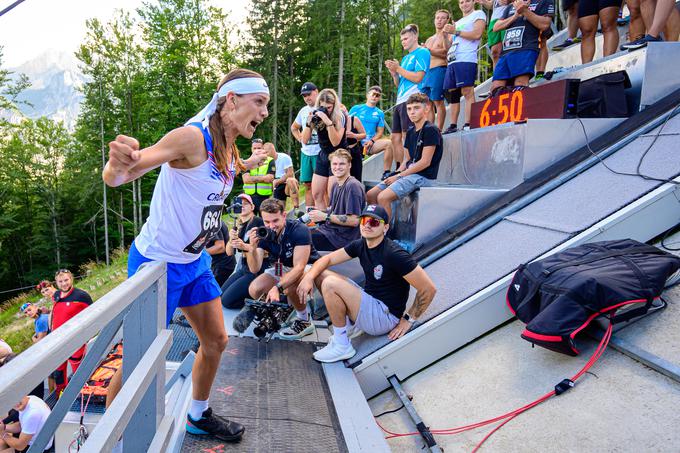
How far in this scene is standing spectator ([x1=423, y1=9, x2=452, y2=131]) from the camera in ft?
22.5

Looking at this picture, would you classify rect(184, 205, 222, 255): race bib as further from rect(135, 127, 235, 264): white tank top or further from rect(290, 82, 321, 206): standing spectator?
rect(290, 82, 321, 206): standing spectator

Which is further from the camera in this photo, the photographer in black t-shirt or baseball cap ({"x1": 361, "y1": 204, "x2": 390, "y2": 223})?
the photographer in black t-shirt

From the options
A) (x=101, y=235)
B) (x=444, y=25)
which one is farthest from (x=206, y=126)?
(x=101, y=235)

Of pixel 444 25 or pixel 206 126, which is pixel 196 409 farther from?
pixel 444 25

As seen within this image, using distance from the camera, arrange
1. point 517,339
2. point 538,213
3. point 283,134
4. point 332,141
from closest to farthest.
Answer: point 517,339 < point 538,213 < point 332,141 < point 283,134

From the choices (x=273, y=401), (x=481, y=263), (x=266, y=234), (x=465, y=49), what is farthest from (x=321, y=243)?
(x=465, y=49)

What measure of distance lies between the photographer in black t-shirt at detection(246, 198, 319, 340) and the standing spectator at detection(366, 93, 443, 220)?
1.28 meters

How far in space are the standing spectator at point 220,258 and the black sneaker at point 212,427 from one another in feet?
12.5

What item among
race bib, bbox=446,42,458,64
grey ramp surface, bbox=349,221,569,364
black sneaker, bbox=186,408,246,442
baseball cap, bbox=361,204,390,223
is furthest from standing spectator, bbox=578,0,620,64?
black sneaker, bbox=186,408,246,442

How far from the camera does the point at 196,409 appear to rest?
2564 mm

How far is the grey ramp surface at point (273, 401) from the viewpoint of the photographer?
2652mm

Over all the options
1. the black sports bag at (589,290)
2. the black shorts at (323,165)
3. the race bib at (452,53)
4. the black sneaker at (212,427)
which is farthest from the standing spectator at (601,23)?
the black sneaker at (212,427)

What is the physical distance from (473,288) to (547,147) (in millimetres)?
2278

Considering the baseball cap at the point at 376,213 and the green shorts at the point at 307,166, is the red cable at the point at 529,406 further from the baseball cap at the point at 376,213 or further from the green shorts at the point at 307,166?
the green shorts at the point at 307,166
